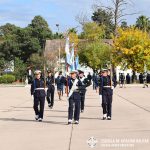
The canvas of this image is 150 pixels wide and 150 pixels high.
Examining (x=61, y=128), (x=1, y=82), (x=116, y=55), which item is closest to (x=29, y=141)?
(x=61, y=128)

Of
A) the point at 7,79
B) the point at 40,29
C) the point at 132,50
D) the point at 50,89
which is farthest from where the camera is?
the point at 40,29

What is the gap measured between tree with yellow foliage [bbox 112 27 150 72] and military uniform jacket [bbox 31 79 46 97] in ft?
164

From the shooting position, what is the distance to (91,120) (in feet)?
57.2

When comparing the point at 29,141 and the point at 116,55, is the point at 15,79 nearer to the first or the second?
the point at 116,55

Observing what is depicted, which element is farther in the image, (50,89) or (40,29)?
(40,29)

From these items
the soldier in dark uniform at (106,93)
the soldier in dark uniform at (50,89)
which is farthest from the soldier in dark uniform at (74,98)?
the soldier in dark uniform at (50,89)

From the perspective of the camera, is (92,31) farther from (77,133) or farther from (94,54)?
(77,133)

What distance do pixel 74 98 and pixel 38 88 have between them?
177 centimetres

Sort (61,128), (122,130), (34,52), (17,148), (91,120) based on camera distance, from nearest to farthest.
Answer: (17,148)
(122,130)
(61,128)
(91,120)
(34,52)

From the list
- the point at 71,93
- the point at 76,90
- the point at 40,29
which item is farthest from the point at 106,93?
the point at 40,29

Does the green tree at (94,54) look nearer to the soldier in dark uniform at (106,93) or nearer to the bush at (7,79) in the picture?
the bush at (7,79)

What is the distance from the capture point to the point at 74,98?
53.7 feet

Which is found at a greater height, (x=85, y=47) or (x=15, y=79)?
(x=85, y=47)

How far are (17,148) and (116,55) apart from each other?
60.0 meters
